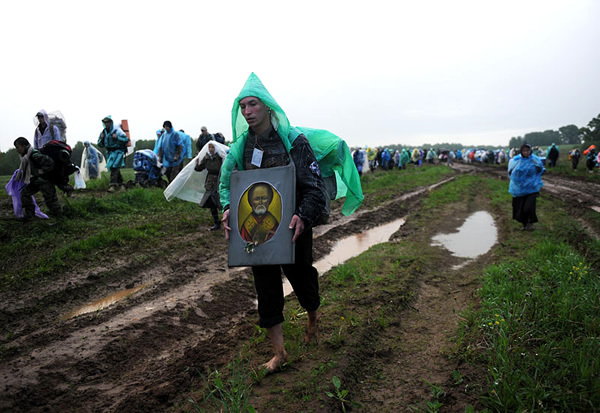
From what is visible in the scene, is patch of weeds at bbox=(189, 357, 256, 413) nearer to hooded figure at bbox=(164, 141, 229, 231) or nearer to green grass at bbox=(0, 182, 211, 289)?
green grass at bbox=(0, 182, 211, 289)

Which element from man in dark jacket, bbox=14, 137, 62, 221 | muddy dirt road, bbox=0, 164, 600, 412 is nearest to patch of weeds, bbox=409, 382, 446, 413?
muddy dirt road, bbox=0, 164, 600, 412

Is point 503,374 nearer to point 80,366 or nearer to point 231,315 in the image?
point 231,315

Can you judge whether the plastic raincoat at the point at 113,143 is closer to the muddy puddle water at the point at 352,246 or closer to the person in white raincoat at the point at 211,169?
the person in white raincoat at the point at 211,169

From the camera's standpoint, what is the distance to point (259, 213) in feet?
8.99

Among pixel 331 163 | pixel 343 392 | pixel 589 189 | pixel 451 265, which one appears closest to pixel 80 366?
pixel 343 392

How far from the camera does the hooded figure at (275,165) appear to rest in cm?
279

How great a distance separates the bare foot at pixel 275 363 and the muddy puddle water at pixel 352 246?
2.21 meters

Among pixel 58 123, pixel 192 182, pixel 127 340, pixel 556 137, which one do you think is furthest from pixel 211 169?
pixel 556 137

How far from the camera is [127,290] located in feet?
16.4

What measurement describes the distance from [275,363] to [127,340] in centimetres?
145

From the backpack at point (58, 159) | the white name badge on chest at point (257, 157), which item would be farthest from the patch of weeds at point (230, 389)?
the backpack at point (58, 159)

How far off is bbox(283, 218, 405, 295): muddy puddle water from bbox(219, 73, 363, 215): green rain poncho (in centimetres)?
217

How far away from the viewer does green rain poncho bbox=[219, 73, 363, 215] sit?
9.32 ft

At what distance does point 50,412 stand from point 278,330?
4.97 feet
